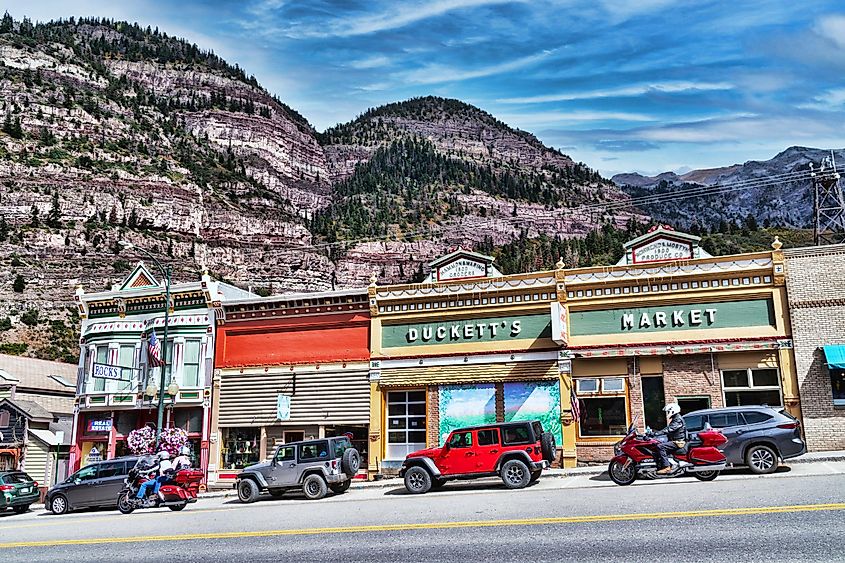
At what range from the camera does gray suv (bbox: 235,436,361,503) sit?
2172 cm

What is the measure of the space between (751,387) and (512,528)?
1580 cm

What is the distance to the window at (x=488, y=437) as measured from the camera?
66.8 feet

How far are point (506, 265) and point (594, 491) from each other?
109215mm

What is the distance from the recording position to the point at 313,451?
22125mm

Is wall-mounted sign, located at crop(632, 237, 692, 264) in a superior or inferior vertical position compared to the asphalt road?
superior

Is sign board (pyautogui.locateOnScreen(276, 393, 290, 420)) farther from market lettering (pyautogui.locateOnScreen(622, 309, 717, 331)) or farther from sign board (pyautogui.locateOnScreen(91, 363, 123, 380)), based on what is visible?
market lettering (pyautogui.locateOnScreen(622, 309, 717, 331))

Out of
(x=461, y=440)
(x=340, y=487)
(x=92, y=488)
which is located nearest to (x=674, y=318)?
(x=461, y=440)

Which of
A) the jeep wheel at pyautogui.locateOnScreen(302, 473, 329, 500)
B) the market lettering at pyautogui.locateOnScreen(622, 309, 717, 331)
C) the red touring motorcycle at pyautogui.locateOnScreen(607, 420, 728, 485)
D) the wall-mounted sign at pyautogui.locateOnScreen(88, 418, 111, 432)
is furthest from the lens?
the wall-mounted sign at pyautogui.locateOnScreen(88, 418, 111, 432)

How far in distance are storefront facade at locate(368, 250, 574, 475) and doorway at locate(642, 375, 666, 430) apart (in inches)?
108

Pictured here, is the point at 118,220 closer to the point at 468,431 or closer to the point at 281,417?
the point at 281,417

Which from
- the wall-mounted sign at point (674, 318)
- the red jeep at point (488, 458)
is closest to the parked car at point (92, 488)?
the red jeep at point (488, 458)

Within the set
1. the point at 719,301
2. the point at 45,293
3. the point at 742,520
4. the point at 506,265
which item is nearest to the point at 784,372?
the point at 719,301

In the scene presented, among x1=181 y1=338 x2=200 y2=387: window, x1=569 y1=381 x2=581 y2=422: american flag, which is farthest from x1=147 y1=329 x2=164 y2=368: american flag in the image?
x1=569 y1=381 x2=581 y2=422: american flag

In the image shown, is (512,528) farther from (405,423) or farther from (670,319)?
(405,423)
